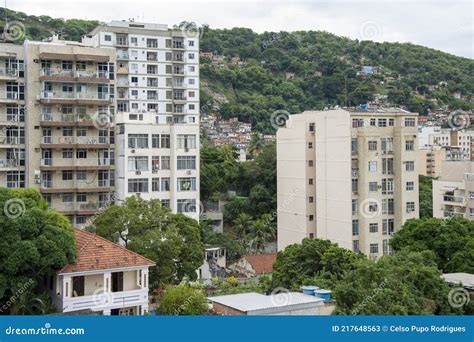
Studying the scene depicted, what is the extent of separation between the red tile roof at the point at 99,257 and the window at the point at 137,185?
1308cm

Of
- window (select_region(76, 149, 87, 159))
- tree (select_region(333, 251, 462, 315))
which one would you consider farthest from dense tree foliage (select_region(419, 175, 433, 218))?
tree (select_region(333, 251, 462, 315))

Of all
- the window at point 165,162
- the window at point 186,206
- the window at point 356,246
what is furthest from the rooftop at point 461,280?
the window at point 165,162

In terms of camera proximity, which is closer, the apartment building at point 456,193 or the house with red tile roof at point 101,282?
the house with red tile roof at point 101,282

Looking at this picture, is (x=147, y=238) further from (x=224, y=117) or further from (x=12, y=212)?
(x=224, y=117)

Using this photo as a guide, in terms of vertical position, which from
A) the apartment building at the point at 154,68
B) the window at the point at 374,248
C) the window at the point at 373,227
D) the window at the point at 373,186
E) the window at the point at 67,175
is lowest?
the window at the point at 374,248

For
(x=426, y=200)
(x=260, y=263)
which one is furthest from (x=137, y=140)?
(x=426, y=200)

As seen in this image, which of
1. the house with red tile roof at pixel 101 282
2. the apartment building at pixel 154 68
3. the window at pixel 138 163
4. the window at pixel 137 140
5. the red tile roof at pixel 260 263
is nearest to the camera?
the house with red tile roof at pixel 101 282

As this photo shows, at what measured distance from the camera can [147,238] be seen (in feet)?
77.6

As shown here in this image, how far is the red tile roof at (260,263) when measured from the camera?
37188mm

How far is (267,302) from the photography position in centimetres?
1608

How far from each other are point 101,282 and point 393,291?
900cm

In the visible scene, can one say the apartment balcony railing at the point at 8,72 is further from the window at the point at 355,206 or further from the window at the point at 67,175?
the window at the point at 355,206

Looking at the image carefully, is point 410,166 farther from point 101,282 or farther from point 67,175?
point 101,282

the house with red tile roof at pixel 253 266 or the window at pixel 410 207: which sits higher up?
the window at pixel 410 207
